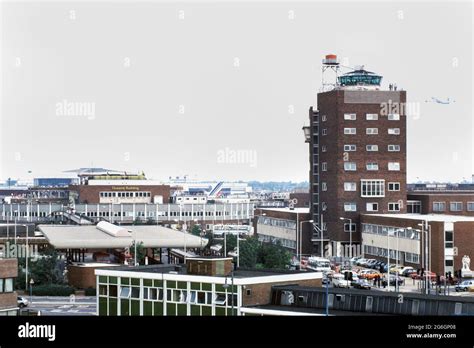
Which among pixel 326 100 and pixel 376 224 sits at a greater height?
pixel 326 100

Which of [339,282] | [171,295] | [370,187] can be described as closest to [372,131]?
[370,187]

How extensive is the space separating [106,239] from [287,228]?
1898cm

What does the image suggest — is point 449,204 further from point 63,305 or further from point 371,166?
point 63,305

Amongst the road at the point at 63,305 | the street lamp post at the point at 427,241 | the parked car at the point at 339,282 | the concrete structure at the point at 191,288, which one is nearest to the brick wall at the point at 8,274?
the concrete structure at the point at 191,288

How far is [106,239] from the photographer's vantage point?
50.2m

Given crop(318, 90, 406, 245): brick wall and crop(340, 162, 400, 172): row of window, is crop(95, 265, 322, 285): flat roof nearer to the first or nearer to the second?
crop(318, 90, 406, 245): brick wall

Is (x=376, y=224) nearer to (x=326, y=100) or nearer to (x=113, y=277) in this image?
(x=326, y=100)

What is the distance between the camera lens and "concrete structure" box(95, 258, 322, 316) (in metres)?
22.9

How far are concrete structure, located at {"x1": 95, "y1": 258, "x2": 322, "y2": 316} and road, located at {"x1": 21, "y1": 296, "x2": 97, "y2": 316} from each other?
21.5 ft

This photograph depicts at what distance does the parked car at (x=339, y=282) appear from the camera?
1539 inches

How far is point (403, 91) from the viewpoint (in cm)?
5922
